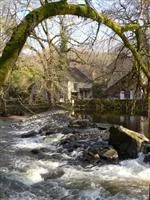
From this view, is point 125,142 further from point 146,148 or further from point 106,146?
point 106,146

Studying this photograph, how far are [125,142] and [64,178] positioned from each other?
4.90 meters

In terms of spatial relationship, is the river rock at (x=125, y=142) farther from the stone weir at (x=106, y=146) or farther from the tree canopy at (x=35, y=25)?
the tree canopy at (x=35, y=25)

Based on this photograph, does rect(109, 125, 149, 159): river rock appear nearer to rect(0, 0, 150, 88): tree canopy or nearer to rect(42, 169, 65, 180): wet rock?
rect(42, 169, 65, 180): wet rock

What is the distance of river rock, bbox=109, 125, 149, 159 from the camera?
16594 millimetres

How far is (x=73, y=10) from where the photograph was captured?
6.11 m

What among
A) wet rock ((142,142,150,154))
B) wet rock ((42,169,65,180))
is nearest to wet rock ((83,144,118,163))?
wet rock ((142,142,150,154))

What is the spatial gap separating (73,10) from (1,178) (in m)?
7.81

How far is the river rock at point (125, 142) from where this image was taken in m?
16.6

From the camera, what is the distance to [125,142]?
56.5ft

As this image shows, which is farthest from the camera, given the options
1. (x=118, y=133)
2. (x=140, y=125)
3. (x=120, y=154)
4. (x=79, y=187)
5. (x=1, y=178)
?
(x=140, y=125)

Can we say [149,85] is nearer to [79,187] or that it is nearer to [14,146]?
[79,187]

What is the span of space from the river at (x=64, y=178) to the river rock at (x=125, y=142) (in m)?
0.58

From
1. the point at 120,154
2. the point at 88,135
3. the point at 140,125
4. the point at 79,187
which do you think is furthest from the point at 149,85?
the point at 140,125

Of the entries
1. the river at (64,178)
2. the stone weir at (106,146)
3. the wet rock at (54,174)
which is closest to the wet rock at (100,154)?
the stone weir at (106,146)
